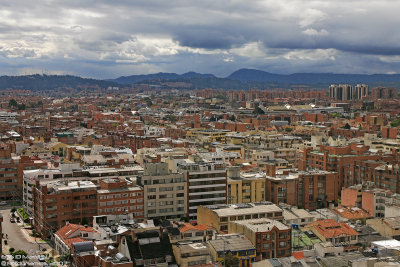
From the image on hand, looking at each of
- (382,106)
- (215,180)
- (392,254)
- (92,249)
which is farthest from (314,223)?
(382,106)

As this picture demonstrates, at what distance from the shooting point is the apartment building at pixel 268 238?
1330 inches

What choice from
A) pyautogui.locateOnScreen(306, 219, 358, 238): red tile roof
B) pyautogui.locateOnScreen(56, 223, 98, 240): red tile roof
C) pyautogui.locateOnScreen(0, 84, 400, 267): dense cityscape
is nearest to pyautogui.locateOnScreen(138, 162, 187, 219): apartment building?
pyautogui.locateOnScreen(0, 84, 400, 267): dense cityscape

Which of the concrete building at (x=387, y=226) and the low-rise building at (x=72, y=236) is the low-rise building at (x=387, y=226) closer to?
the concrete building at (x=387, y=226)

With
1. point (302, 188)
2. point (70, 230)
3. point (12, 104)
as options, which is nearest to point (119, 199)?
point (70, 230)

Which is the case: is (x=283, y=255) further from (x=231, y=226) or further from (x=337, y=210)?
(x=337, y=210)

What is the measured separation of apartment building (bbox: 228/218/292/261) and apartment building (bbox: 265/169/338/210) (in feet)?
41.4

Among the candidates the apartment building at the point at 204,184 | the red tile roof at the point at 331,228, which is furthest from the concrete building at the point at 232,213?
the apartment building at the point at 204,184

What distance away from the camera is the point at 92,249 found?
31.3 meters

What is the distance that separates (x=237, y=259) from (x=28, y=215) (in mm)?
22742

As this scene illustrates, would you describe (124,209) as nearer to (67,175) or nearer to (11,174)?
(67,175)

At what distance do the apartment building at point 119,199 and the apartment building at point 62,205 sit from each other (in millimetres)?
642

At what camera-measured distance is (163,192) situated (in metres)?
44.2

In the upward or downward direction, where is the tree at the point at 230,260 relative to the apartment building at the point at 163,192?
downward

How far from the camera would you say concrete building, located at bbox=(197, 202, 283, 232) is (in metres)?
38.2
